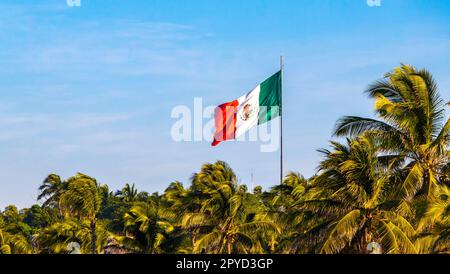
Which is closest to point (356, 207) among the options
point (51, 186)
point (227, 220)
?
point (227, 220)

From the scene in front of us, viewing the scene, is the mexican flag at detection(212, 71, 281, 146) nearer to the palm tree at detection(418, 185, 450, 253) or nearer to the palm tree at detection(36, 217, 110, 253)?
the palm tree at detection(36, 217, 110, 253)

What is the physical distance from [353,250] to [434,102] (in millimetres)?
7027

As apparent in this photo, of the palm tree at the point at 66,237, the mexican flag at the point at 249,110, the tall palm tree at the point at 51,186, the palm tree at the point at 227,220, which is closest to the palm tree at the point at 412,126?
the palm tree at the point at 227,220

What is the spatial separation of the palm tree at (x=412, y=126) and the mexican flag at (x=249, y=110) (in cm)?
1879

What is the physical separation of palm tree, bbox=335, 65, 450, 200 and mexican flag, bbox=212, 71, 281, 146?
1879 cm

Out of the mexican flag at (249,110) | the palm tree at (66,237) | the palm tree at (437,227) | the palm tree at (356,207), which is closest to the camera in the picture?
the palm tree at (437,227)

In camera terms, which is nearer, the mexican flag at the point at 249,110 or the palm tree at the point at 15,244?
the mexican flag at the point at 249,110

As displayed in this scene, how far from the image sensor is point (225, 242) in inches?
1737

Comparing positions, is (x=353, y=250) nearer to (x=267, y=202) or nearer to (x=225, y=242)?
(x=225, y=242)

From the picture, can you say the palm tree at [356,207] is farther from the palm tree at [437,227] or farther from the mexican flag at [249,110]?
the mexican flag at [249,110]

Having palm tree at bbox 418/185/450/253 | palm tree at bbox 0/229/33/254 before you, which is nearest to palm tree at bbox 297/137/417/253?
palm tree at bbox 418/185/450/253

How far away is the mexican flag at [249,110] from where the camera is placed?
5047 cm
